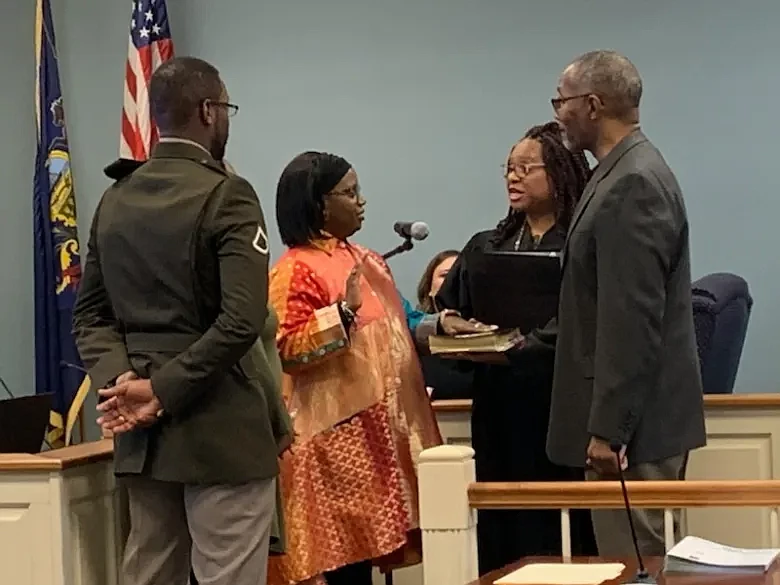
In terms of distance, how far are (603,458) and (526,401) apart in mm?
669

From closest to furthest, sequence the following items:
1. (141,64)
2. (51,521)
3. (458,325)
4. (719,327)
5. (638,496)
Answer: (638,496), (51,521), (458,325), (719,327), (141,64)

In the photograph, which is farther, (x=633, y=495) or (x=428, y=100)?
(x=428, y=100)

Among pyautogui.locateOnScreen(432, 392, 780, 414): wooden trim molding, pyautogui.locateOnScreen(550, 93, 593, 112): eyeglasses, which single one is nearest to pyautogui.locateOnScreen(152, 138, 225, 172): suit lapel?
pyautogui.locateOnScreen(550, 93, 593, 112): eyeglasses

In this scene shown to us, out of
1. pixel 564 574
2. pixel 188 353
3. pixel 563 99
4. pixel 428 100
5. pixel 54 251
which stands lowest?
pixel 564 574

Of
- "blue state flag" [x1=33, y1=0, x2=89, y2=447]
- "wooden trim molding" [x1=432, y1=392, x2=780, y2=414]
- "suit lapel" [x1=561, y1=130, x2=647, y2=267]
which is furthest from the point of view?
"blue state flag" [x1=33, y1=0, x2=89, y2=447]

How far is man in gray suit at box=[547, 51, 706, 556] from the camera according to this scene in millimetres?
2496

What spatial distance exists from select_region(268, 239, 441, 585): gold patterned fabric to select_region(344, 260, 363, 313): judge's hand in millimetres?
64

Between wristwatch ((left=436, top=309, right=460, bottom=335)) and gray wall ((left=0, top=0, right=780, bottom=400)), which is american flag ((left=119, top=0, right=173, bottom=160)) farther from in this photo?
wristwatch ((left=436, top=309, right=460, bottom=335))

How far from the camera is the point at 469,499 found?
209 centimetres

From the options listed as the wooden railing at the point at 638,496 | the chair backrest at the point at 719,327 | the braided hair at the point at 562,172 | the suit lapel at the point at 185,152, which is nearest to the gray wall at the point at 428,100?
the chair backrest at the point at 719,327

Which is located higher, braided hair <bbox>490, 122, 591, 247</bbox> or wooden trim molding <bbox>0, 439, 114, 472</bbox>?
braided hair <bbox>490, 122, 591, 247</bbox>

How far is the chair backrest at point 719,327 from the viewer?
11.5ft

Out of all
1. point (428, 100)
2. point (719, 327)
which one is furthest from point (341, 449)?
point (428, 100)

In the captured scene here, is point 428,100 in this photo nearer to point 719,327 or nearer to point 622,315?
point 719,327
